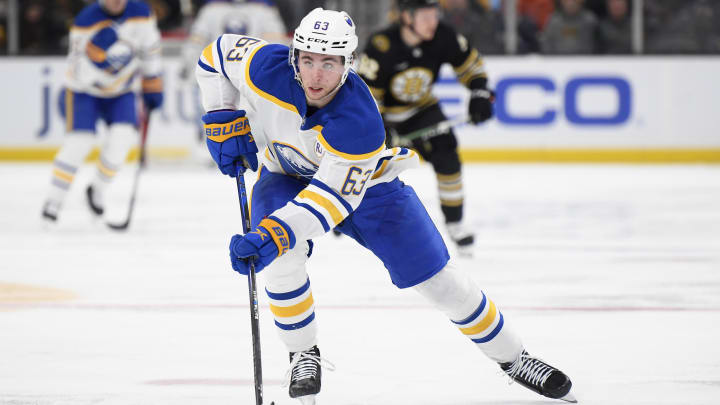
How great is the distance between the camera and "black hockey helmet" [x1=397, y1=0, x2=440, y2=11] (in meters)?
4.88

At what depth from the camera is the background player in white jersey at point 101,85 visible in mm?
5852

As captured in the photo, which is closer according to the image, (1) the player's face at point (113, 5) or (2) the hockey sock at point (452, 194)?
(2) the hockey sock at point (452, 194)

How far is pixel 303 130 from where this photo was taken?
8.30ft

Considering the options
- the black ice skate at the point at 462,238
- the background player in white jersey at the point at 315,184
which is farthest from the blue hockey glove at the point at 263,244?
the black ice skate at the point at 462,238

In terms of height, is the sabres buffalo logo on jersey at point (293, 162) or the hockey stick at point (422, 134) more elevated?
the sabres buffalo logo on jersey at point (293, 162)

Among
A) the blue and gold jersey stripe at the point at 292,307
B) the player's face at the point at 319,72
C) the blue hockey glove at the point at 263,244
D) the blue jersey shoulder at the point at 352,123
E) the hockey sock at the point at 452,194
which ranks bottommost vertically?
the hockey sock at the point at 452,194

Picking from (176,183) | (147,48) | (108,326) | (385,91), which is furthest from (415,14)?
(176,183)

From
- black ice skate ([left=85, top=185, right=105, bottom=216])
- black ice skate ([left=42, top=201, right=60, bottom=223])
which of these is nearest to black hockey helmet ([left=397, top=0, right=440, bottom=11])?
black ice skate ([left=85, top=185, right=105, bottom=216])

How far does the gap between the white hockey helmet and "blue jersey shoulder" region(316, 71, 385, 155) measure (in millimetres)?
46

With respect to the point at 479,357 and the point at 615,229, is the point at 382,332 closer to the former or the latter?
the point at 479,357

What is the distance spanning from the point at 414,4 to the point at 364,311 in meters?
1.69

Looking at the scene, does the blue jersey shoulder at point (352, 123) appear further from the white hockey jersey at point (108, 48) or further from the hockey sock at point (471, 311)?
the white hockey jersey at point (108, 48)

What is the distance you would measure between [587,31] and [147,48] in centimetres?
436

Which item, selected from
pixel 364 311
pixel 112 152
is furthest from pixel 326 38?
pixel 112 152
